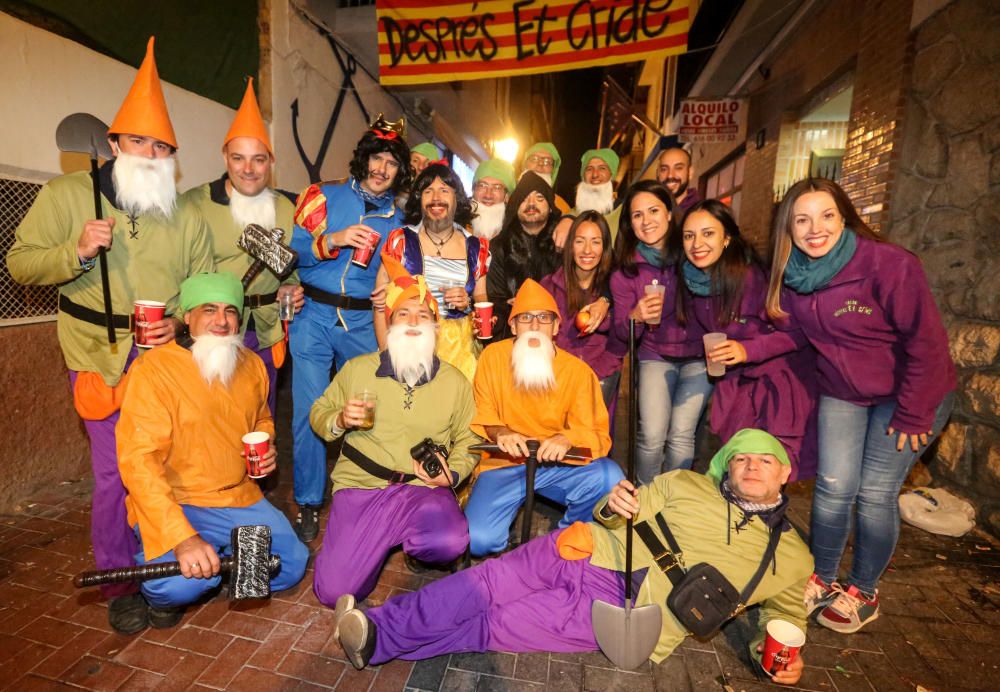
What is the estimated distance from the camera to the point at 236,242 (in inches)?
128

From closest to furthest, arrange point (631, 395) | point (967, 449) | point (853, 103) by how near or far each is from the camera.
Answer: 1. point (631, 395)
2. point (967, 449)
3. point (853, 103)

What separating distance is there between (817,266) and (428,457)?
2190 millimetres

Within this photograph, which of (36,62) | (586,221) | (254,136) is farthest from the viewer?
(586,221)

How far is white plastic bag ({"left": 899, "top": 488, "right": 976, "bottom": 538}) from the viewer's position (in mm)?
3906

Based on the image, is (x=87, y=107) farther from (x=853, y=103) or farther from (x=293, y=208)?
(x=853, y=103)

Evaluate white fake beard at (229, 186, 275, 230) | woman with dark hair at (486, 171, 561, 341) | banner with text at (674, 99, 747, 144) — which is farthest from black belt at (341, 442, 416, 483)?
banner with text at (674, 99, 747, 144)

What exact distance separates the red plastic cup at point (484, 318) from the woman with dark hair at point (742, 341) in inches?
47.4

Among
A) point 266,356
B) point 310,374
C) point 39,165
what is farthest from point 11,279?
point 310,374

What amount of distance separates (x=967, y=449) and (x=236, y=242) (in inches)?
221

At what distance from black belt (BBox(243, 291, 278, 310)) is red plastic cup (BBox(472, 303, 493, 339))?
1.31 m

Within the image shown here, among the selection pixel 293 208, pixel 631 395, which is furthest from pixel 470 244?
pixel 631 395

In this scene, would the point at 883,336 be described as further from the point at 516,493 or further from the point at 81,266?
the point at 81,266

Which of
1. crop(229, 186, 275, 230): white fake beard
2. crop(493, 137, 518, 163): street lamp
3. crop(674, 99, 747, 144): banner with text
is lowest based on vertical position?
crop(229, 186, 275, 230): white fake beard

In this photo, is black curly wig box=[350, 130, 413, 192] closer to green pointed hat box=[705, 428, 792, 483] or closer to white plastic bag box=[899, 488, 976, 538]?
green pointed hat box=[705, 428, 792, 483]
